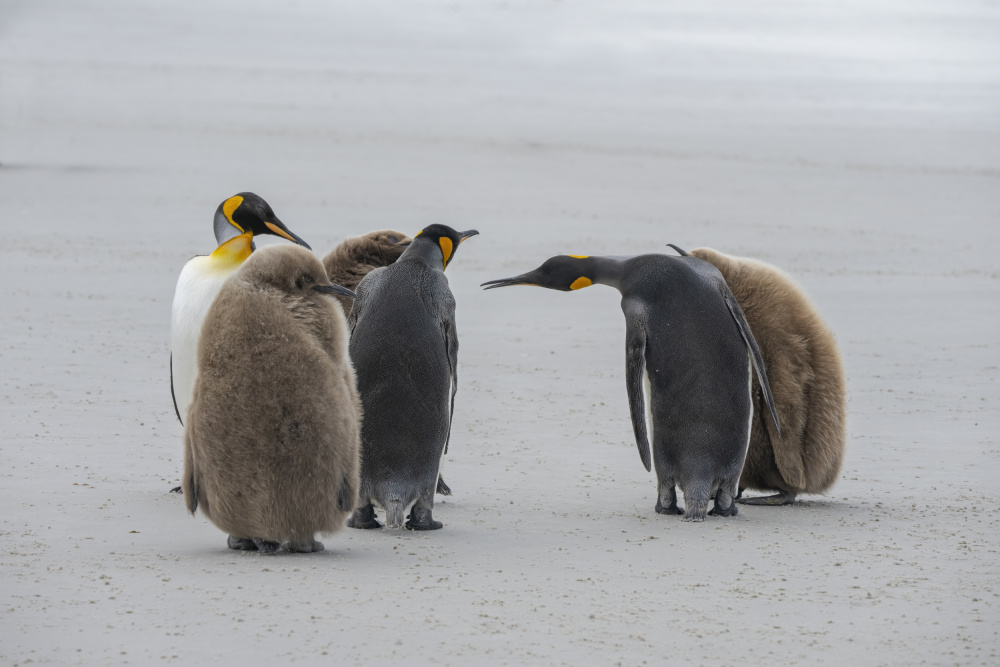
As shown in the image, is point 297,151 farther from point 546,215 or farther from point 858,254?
point 858,254

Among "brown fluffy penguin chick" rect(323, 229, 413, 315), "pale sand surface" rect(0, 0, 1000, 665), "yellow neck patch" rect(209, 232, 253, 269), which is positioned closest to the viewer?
"pale sand surface" rect(0, 0, 1000, 665)

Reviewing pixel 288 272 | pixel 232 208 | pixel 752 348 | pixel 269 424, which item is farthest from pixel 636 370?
pixel 232 208

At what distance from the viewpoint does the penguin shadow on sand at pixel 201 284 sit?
188 inches

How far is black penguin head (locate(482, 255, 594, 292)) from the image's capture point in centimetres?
495

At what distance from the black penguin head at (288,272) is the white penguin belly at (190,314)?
2.87ft

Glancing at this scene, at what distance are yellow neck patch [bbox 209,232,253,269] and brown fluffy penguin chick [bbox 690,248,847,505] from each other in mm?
1756

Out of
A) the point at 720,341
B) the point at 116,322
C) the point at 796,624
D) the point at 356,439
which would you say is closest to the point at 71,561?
the point at 356,439

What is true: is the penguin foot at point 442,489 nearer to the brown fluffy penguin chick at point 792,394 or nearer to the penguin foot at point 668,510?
the penguin foot at point 668,510

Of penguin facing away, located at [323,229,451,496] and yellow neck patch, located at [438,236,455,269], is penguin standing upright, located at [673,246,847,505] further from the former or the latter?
penguin facing away, located at [323,229,451,496]

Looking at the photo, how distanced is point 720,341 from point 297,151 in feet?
53.2

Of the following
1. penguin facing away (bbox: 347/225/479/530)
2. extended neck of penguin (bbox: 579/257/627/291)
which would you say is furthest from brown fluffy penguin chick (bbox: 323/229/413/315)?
extended neck of penguin (bbox: 579/257/627/291)

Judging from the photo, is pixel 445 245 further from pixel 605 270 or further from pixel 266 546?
pixel 266 546

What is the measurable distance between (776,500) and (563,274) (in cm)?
114

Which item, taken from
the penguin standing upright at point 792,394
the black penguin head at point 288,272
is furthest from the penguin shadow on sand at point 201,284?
the penguin standing upright at point 792,394
